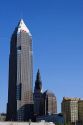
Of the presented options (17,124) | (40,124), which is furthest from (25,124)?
(40,124)

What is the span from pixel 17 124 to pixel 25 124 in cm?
281

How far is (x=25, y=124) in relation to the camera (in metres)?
159

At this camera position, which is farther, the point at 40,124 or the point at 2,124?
the point at 40,124

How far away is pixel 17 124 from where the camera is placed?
158m

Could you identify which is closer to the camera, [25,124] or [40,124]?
[25,124]

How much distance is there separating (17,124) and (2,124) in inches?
359

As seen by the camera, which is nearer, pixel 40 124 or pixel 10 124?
pixel 10 124

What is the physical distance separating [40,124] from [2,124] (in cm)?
2417

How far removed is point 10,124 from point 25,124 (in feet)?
24.9

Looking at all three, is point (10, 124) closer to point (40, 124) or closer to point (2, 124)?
point (2, 124)

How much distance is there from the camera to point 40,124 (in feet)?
562

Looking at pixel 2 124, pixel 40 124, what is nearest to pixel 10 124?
pixel 2 124

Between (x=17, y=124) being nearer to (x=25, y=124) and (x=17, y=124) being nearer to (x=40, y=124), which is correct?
(x=25, y=124)

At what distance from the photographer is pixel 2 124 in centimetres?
15062
